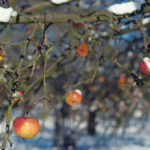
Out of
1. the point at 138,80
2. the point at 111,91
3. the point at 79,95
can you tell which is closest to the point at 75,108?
the point at 111,91

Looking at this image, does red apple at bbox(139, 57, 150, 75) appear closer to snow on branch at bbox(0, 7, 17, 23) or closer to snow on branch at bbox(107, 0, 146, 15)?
snow on branch at bbox(107, 0, 146, 15)

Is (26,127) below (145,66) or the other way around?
below

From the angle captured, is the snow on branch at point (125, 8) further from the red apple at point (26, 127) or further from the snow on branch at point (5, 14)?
the red apple at point (26, 127)

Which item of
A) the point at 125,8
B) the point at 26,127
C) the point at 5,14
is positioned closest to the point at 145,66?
the point at 125,8

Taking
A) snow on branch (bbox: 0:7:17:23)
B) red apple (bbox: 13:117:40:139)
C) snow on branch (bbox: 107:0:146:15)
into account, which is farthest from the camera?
snow on branch (bbox: 107:0:146:15)

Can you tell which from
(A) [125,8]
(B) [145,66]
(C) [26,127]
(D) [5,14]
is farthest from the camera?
(A) [125,8]

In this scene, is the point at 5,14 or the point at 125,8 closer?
the point at 5,14

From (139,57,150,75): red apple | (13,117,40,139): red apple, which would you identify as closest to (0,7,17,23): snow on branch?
(13,117,40,139): red apple

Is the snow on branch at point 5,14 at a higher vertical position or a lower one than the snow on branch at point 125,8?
lower

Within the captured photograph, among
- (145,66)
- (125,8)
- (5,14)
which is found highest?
(125,8)

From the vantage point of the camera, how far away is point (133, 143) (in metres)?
7.21

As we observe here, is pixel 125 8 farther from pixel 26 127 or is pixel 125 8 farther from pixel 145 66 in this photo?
pixel 26 127

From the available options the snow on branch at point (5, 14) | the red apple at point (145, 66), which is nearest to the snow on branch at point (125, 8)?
the red apple at point (145, 66)

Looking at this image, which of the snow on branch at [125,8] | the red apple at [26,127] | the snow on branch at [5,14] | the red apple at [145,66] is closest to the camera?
the red apple at [26,127]
